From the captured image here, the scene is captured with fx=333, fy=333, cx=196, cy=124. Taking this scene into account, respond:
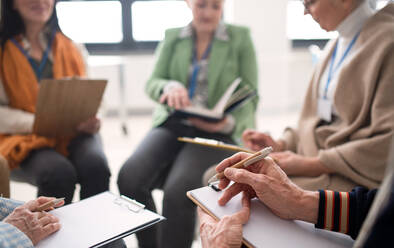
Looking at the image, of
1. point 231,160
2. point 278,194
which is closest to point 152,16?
point 231,160

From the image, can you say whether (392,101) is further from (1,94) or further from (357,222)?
(1,94)

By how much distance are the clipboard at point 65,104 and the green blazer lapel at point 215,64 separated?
544mm

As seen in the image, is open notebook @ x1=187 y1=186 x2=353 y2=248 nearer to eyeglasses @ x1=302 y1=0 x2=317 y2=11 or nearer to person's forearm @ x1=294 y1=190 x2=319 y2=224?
person's forearm @ x1=294 y1=190 x2=319 y2=224

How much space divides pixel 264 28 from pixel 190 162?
9.47 feet

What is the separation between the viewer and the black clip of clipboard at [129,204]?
0.86 metres

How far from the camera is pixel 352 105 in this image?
3.52 feet

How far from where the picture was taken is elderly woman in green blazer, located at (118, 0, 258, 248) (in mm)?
1333

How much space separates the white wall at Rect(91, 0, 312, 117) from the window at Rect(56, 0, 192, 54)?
21 cm

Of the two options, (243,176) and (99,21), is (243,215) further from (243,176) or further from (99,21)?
(99,21)

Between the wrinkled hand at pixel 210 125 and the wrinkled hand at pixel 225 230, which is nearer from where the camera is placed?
the wrinkled hand at pixel 225 230

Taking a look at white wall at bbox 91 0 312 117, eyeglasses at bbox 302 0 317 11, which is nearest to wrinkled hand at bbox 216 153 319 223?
eyeglasses at bbox 302 0 317 11

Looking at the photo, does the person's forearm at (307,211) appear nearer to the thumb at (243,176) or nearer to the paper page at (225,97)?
the thumb at (243,176)

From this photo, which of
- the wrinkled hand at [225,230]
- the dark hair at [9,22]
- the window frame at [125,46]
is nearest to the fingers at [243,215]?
the wrinkled hand at [225,230]

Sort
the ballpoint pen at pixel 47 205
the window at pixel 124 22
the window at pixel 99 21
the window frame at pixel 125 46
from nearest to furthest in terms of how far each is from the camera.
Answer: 1. the ballpoint pen at pixel 47 205
2. the window at pixel 99 21
3. the window at pixel 124 22
4. the window frame at pixel 125 46
